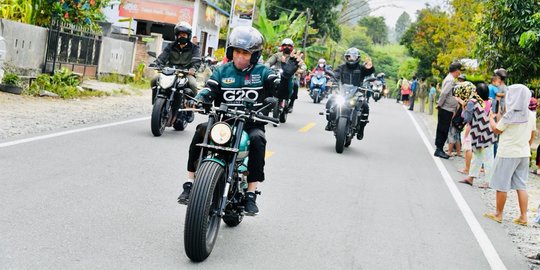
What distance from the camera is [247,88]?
6.38 metres

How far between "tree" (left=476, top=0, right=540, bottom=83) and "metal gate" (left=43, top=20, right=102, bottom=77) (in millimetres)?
10648

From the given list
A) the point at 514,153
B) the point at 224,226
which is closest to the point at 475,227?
the point at 514,153

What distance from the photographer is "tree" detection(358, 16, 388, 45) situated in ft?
497

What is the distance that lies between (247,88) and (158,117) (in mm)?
5875

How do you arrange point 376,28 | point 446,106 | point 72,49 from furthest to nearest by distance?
point 376,28
point 72,49
point 446,106

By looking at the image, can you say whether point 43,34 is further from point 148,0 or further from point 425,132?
point 148,0

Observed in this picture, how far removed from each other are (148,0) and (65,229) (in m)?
37.5

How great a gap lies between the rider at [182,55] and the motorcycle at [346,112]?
2.79m

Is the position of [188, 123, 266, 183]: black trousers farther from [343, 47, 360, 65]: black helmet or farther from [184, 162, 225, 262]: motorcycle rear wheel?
[343, 47, 360, 65]: black helmet

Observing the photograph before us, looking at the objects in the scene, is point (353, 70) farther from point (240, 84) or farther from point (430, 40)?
point (430, 40)

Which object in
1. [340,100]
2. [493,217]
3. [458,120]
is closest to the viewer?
[493,217]

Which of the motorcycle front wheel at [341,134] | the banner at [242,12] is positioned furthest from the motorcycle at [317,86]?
the motorcycle front wheel at [341,134]

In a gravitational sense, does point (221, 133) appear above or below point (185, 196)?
above

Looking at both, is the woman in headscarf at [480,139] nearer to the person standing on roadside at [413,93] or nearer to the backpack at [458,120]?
the backpack at [458,120]
